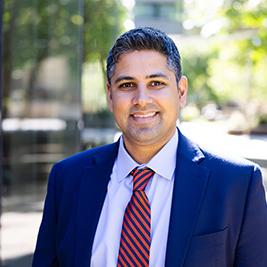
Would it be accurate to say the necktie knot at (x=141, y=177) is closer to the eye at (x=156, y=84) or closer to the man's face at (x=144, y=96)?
the man's face at (x=144, y=96)

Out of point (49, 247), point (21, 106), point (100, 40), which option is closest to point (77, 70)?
point (100, 40)

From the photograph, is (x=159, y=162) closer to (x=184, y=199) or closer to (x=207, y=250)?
(x=184, y=199)

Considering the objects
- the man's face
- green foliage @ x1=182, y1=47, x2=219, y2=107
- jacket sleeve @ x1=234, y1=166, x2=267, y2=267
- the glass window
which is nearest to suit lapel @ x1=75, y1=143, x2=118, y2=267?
the man's face

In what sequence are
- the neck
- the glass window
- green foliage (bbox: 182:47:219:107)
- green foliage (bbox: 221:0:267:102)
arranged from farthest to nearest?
the glass window → green foliage (bbox: 182:47:219:107) → green foliage (bbox: 221:0:267:102) → the neck

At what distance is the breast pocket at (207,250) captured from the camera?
1870 mm

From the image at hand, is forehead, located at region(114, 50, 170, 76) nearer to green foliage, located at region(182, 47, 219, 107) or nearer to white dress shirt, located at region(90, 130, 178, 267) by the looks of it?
white dress shirt, located at region(90, 130, 178, 267)

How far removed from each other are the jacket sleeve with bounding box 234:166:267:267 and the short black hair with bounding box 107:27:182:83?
46 centimetres

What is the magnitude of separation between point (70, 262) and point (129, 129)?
0.53m

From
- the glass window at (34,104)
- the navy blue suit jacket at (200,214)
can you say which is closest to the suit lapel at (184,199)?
the navy blue suit jacket at (200,214)

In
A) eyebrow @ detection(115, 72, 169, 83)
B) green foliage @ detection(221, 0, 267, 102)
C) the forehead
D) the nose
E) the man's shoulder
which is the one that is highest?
green foliage @ detection(221, 0, 267, 102)

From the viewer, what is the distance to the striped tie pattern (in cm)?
192

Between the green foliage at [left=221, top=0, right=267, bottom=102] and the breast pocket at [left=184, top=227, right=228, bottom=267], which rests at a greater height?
the green foliage at [left=221, top=0, right=267, bottom=102]

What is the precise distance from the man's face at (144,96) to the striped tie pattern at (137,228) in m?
0.15

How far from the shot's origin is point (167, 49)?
1.93 m
